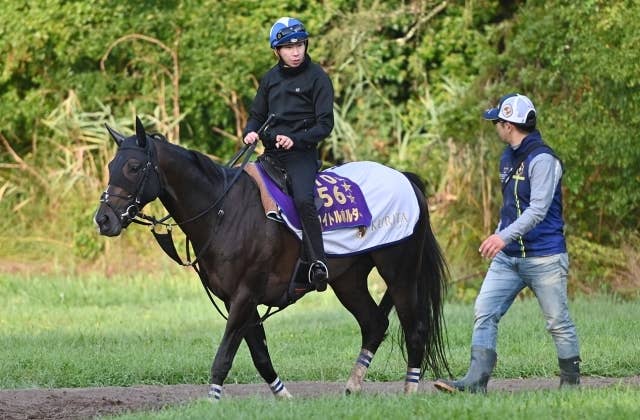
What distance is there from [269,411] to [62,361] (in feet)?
14.1

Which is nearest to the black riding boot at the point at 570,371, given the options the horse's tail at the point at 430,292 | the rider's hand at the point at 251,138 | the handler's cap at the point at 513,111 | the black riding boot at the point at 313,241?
the horse's tail at the point at 430,292

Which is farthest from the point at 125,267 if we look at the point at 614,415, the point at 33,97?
the point at 614,415

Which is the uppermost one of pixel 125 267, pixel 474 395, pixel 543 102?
pixel 543 102

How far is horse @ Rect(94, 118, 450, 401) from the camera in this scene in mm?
9039

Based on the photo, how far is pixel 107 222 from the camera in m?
8.83

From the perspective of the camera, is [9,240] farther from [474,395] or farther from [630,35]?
[474,395]

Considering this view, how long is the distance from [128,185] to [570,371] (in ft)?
10.8

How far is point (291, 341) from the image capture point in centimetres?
1369

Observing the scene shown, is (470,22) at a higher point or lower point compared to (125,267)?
higher

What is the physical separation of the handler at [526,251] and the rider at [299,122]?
1251 mm

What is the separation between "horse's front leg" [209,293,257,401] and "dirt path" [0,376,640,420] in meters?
0.74

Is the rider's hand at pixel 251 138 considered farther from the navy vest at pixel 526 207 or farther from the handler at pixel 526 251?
the navy vest at pixel 526 207

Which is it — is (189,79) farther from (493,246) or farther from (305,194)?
(493,246)

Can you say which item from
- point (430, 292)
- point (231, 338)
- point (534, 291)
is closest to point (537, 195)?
point (534, 291)
